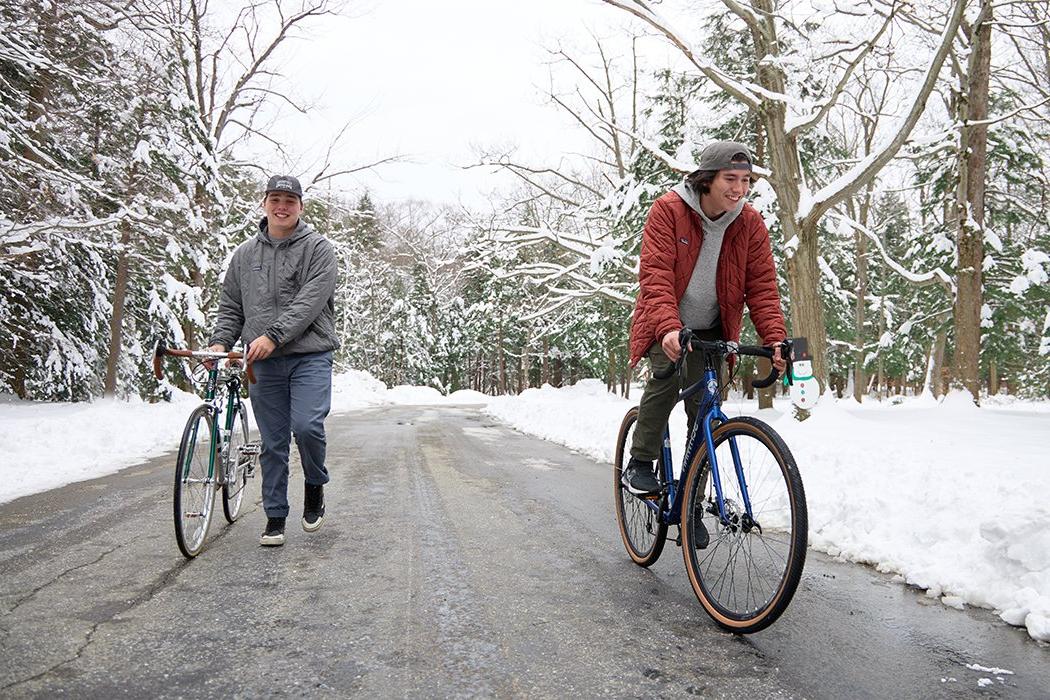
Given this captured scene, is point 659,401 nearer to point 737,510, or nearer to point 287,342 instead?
point 737,510

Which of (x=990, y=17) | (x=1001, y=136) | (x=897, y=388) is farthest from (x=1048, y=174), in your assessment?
(x=897, y=388)

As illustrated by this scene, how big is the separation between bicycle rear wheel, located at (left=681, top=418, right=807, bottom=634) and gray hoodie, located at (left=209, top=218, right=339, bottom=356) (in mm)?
2375

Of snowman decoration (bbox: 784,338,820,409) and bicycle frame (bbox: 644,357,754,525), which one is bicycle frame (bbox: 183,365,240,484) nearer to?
bicycle frame (bbox: 644,357,754,525)

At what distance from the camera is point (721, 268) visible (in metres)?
3.26

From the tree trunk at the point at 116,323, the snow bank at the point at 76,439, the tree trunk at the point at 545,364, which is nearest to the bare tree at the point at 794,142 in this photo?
the snow bank at the point at 76,439

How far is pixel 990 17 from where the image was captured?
1114 centimetres

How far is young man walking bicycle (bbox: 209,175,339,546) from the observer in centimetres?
398

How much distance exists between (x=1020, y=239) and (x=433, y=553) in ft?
72.0

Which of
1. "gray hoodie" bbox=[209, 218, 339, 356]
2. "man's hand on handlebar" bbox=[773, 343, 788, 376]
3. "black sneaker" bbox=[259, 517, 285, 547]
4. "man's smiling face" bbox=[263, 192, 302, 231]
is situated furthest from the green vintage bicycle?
"man's hand on handlebar" bbox=[773, 343, 788, 376]

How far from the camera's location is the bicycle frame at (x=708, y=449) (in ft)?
9.20

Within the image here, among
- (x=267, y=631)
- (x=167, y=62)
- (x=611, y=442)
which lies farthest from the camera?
(x=167, y=62)

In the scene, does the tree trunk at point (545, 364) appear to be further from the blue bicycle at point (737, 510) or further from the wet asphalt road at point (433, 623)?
the blue bicycle at point (737, 510)

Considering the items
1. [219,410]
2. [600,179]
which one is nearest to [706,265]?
[219,410]

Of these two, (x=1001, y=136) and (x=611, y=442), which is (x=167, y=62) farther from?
(x=1001, y=136)
